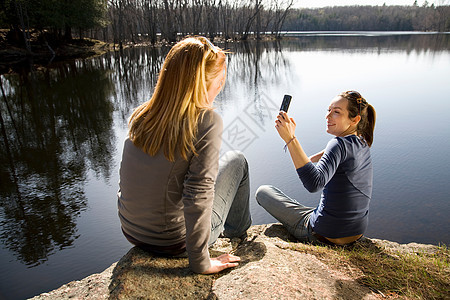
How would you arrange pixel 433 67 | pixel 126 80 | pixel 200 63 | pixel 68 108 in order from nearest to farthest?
pixel 200 63 < pixel 68 108 < pixel 126 80 < pixel 433 67

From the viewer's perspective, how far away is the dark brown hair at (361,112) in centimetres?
197

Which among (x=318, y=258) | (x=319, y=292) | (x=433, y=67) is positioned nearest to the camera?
(x=319, y=292)

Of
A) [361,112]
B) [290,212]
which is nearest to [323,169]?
[361,112]

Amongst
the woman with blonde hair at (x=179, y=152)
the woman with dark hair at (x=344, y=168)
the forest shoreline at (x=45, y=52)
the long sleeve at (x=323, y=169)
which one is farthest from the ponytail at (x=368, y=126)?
the forest shoreline at (x=45, y=52)

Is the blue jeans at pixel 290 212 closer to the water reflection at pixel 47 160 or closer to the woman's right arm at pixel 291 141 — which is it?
the woman's right arm at pixel 291 141

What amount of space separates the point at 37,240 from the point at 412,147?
4394 mm

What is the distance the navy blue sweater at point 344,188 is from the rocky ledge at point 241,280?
1.00ft

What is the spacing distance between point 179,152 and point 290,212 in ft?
4.21

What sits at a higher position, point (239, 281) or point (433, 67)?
point (433, 67)

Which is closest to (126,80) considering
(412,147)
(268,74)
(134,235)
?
(268,74)

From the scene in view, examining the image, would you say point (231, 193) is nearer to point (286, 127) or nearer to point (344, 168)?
point (286, 127)

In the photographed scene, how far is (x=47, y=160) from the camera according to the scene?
4277 millimetres

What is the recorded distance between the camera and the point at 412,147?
4.44 m

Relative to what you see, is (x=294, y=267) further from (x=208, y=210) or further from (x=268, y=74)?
(x=268, y=74)
